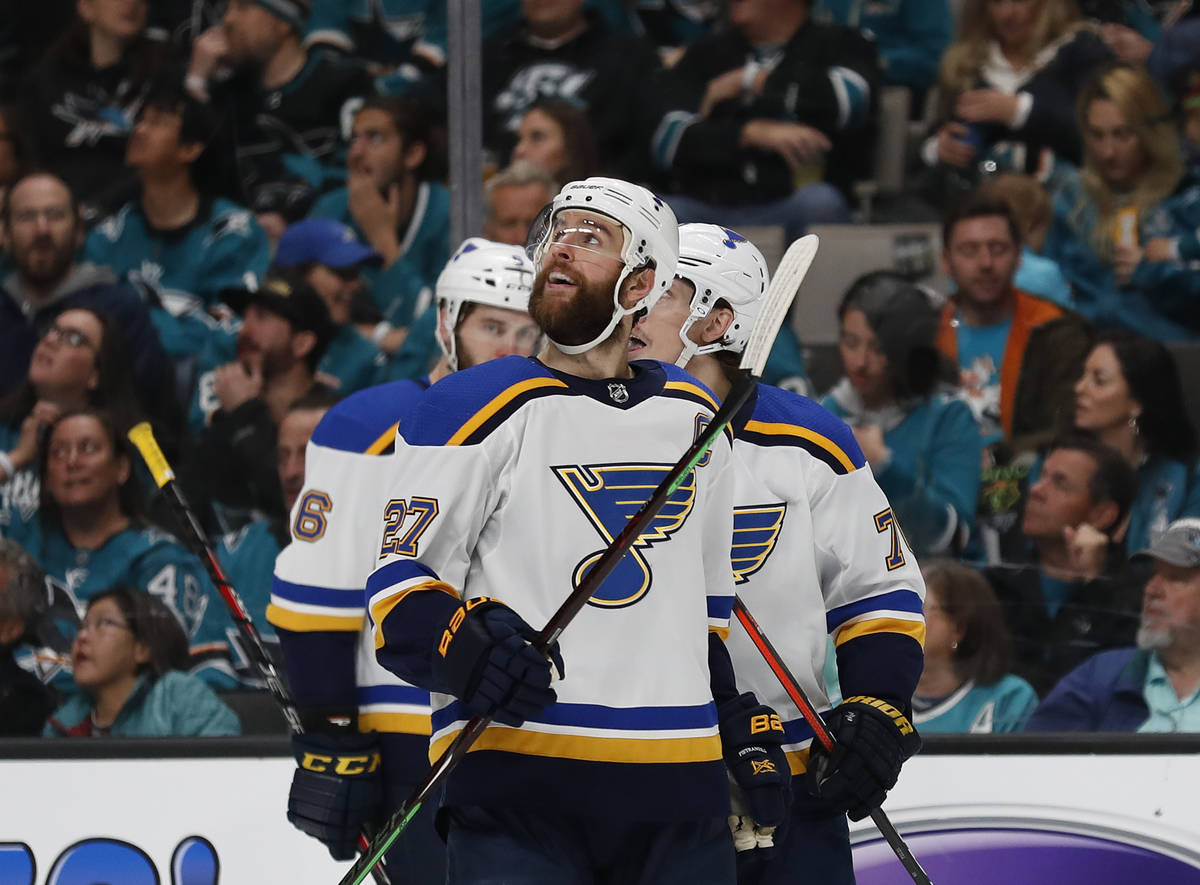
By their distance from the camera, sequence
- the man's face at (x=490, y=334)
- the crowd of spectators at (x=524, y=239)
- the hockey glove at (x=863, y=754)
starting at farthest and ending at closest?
the crowd of spectators at (x=524, y=239) < the man's face at (x=490, y=334) < the hockey glove at (x=863, y=754)

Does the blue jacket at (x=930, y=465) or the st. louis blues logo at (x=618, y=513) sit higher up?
the st. louis blues logo at (x=618, y=513)

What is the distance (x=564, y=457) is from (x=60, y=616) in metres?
1.96

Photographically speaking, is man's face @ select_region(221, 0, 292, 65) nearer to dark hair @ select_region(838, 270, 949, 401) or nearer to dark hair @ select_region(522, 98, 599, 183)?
dark hair @ select_region(522, 98, 599, 183)

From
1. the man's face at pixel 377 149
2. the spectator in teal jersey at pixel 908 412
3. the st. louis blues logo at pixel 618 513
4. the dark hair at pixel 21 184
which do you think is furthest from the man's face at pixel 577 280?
the dark hair at pixel 21 184

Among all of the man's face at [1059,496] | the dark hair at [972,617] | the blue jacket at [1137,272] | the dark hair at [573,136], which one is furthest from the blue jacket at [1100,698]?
the dark hair at [573,136]

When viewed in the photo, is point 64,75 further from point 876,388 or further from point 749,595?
point 749,595

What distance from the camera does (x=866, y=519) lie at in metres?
2.20

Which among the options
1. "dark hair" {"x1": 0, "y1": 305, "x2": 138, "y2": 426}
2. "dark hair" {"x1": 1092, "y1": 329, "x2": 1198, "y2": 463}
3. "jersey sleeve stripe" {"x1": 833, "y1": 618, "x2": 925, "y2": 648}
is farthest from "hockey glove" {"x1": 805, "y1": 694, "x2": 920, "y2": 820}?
"dark hair" {"x1": 0, "y1": 305, "x2": 138, "y2": 426}

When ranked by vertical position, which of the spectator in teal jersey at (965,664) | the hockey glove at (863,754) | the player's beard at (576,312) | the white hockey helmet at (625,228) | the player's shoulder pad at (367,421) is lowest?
the spectator in teal jersey at (965,664)

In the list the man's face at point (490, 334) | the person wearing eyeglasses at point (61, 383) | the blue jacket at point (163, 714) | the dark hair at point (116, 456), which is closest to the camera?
the man's face at point (490, 334)

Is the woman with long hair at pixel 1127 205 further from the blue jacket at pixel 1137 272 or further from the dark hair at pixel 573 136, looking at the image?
the dark hair at pixel 573 136

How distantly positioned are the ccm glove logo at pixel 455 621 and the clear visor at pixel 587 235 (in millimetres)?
385

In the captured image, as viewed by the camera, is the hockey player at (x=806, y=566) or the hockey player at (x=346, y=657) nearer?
Result: the hockey player at (x=806, y=566)

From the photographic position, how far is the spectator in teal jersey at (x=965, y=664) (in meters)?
3.04
